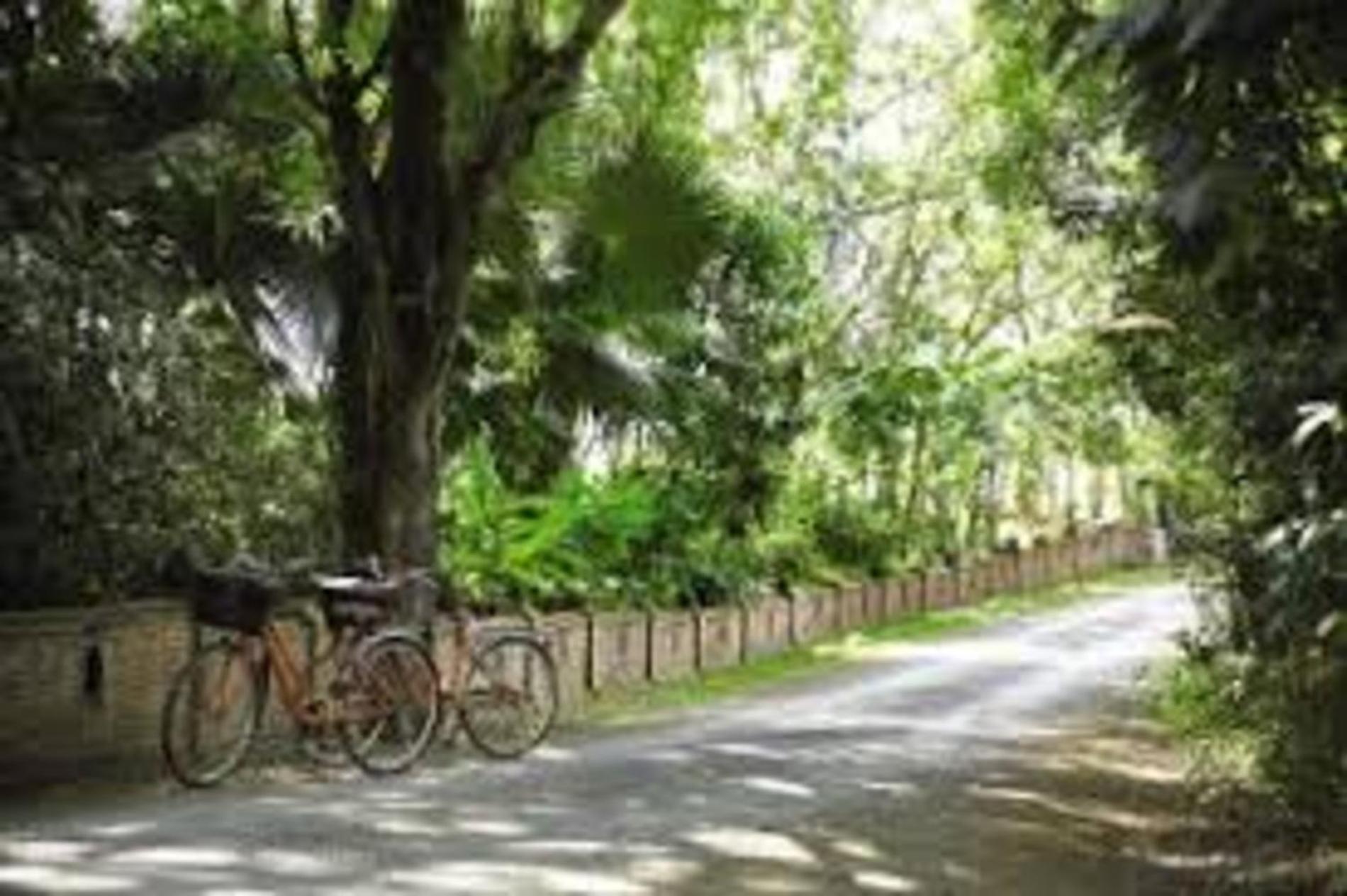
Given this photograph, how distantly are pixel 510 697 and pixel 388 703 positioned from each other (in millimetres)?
1235

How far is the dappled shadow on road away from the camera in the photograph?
32.7 ft

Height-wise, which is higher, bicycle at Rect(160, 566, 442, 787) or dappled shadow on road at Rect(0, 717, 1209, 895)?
bicycle at Rect(160, 566, 442, 787)

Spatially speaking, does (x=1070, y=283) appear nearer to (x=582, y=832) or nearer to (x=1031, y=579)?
(x=1031, y=579)

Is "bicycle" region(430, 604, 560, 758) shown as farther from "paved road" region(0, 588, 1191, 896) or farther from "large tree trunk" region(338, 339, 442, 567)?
"large tree trunk" region(338, 339, 442, 567)

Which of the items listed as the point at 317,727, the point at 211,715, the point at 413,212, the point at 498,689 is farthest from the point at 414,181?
the point at 211,715

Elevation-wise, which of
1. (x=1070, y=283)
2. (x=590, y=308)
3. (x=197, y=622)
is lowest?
(x=197, y=622)

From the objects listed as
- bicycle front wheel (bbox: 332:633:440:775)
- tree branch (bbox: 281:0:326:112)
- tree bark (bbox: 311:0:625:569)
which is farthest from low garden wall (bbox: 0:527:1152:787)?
tree branch (bbox: 281:0:326:112)

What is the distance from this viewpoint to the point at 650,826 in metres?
11.6

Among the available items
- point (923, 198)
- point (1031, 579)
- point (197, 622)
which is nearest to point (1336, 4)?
point (197, 622)

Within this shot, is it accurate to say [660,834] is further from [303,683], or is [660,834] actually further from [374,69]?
[374,69]

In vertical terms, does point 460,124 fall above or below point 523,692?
above

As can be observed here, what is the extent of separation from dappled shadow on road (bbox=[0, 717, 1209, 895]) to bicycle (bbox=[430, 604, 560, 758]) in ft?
0.99

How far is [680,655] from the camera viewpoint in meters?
22.9

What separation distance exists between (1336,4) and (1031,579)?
121ft
